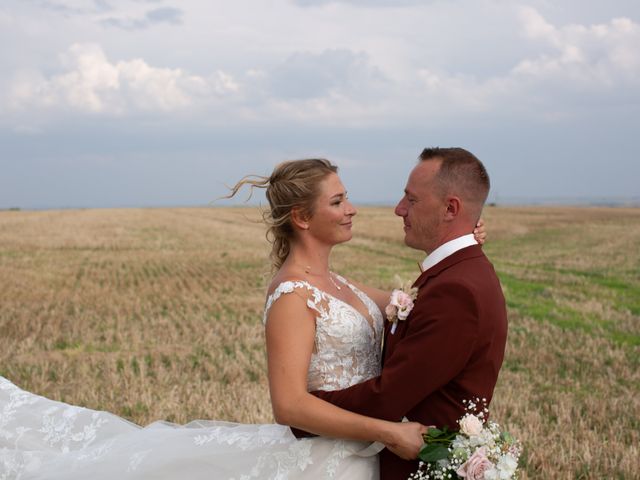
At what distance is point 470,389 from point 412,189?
2.82ft

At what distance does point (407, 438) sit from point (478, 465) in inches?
12.4

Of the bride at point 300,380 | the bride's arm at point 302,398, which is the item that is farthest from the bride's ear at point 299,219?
the bride's arm at point 302,398

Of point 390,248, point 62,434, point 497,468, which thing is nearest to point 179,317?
point 62,434

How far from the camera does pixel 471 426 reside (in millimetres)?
2885

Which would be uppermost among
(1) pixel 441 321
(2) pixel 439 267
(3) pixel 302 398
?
(2) pixel 439 267

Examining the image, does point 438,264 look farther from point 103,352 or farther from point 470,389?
point 103,352

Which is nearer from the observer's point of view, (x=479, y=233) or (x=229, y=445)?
(x=479, y=233)

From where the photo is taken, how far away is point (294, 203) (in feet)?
12.1

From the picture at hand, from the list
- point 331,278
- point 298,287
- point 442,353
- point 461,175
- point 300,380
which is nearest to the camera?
point 442,353

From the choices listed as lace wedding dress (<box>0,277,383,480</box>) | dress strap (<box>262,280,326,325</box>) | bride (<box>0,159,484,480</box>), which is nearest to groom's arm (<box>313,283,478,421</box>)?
bride (<box>0,159,484,480</box>)

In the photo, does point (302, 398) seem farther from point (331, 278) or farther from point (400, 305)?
point (331, 278)

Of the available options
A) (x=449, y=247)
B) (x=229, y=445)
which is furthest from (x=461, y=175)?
(x=229, y=445)

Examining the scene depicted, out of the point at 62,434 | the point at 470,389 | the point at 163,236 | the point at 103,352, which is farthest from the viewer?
the point at 163,236

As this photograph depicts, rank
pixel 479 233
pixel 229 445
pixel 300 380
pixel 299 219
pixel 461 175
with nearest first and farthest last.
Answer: pixel 461 175 < pixel 300 380 < pixel 479 233 < pixel 299 219 < pixel 229 445
